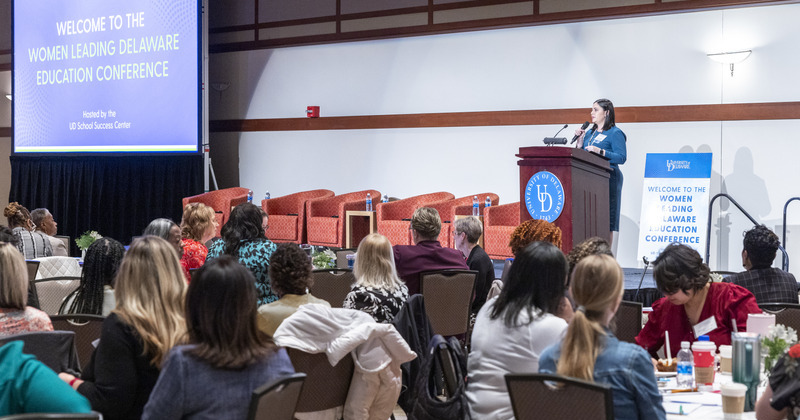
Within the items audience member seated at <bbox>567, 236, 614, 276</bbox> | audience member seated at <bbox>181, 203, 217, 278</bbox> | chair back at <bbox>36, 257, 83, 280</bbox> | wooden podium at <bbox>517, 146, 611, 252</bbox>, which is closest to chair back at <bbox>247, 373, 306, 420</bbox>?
audience member seated at <bbox>567, 236, 614, 276</bbox>

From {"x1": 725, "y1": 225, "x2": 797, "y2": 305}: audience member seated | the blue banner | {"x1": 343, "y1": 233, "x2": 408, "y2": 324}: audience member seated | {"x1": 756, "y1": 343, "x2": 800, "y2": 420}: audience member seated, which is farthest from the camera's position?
the blue banner

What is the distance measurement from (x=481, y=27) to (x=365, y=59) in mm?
1804

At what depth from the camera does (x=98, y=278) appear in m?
3.54

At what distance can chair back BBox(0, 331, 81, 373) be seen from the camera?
2.70 meters

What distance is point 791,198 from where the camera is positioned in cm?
863

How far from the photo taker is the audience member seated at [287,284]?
3.50 metres

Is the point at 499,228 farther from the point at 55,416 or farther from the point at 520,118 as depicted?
the point at 55,416

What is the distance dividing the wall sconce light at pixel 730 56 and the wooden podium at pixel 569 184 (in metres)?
3.46

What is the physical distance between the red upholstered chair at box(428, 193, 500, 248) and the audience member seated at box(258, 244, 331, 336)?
599 cm

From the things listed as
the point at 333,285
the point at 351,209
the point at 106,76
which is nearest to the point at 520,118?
the point at 351,209

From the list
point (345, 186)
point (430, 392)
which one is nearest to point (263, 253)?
point (430, 392)

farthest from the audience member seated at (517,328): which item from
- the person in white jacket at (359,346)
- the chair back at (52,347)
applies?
the chair back at (52,347)

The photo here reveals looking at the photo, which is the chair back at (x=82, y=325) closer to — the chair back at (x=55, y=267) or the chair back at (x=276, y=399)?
the chair back at (x=276, y=399)

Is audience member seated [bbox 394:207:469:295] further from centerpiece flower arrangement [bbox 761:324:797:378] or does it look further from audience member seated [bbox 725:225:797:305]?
centerpiece flower arrangement [bbox 761:324:797:378]
